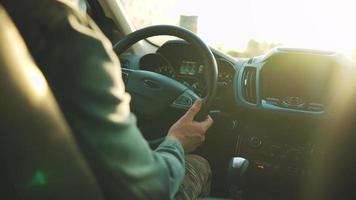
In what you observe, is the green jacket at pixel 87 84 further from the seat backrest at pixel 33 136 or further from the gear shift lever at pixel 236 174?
the gear shift lever at pixel 236 174

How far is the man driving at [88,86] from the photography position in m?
1.30

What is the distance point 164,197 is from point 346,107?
256 cm

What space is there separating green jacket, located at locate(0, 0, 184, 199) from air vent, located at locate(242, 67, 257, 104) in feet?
9.29

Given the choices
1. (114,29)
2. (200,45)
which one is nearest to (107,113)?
(200,45)

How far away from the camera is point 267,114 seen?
411cm

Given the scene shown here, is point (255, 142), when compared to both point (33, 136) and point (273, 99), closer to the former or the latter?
point (273, 99)

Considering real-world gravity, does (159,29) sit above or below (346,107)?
above

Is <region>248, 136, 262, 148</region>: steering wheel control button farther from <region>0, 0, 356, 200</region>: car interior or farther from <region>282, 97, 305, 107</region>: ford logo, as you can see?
<region>282, 97, 305, 107</region>: ford logo

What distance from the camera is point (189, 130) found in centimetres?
202

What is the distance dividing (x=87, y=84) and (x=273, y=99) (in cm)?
294

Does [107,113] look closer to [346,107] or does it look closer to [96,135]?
[96,135]

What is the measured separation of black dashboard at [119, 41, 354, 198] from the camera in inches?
157

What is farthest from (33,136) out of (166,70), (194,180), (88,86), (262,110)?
(166,70)

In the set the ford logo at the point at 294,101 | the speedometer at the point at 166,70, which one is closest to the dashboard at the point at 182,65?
the speedometer at the point at 166,70
